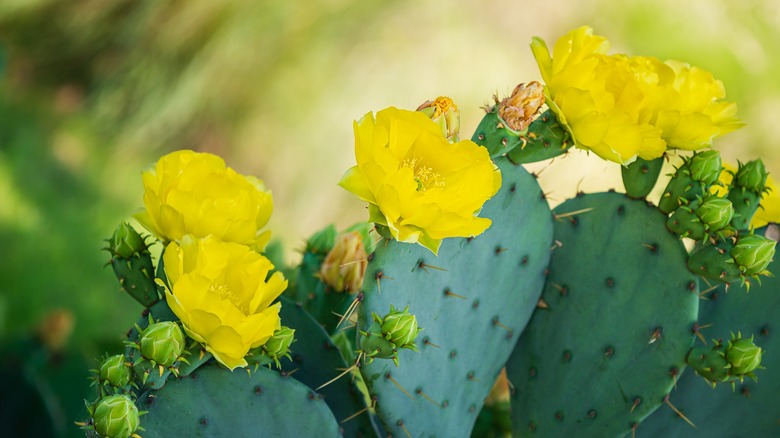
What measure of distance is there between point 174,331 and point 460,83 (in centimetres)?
289

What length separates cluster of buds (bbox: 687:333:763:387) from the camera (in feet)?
2.35

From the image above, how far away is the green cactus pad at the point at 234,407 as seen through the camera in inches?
25.2

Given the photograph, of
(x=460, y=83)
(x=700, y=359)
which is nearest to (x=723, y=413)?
(x=700, y=359)

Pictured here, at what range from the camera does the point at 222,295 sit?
0.64 meters

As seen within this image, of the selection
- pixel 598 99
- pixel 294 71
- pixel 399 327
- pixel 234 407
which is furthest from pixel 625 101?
pixel 294 71

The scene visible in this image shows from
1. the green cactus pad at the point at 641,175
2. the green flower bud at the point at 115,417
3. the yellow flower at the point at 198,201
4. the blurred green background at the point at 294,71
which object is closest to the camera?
the green flower bud at the point at 115,417

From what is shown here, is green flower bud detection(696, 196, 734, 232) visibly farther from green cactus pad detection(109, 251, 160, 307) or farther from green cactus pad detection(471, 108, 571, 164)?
green cactus pad detection(109, 251, 160, 307)

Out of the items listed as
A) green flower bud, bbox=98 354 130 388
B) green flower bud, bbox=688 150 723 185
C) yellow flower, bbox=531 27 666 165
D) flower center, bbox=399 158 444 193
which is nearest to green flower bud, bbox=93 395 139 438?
green flower bud, bbox=98 354 130 388

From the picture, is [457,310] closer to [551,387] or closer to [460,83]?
[551,387]

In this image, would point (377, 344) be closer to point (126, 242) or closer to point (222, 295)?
point (222, 295)

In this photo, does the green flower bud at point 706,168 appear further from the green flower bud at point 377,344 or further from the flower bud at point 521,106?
the green flower bud at point 377,344

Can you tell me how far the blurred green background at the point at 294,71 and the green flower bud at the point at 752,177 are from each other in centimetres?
239

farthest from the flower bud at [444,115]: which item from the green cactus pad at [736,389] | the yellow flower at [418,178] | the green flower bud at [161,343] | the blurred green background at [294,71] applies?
the blurred green background at [294,71]

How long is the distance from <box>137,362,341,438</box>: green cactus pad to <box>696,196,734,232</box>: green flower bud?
0.35 m
